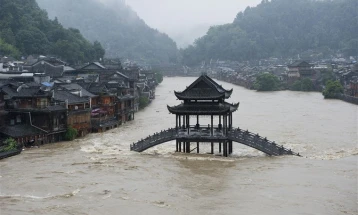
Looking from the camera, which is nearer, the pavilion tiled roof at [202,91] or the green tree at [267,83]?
the pavilion tiled roof at [202,91]

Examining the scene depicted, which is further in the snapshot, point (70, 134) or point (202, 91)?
point (70, 134)

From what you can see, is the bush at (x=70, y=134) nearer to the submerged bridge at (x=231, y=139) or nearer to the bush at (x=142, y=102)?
the submerged bridge at (x=231, y=139)

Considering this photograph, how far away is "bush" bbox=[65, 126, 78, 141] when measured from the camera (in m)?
46.0

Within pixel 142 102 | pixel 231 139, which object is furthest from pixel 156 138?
pixel 142 102

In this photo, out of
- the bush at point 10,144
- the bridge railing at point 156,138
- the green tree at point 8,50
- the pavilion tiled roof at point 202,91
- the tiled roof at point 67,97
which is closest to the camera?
the pavilion tiled roof at point 202,91

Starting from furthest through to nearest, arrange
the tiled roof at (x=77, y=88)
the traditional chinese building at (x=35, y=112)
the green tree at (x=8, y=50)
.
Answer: the green tree at (x=8, y=50) < the tiled roof at (x=77, y=88) < the traditional chinese building at (x=35, y=112)

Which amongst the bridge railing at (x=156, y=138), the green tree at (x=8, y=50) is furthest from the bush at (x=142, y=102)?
the bridge railing at (x=156, y=138)

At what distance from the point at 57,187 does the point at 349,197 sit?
15.7 m

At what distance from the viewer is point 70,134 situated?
151ft

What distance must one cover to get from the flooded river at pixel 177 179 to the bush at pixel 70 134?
124 cm

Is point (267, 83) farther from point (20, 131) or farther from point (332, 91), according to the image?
point (20, 131)

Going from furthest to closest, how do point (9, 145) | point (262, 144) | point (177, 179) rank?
point (9, 145)
point (262, 144)
point (177, 179)

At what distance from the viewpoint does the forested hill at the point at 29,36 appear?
303ft

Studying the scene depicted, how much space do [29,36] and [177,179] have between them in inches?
2842
